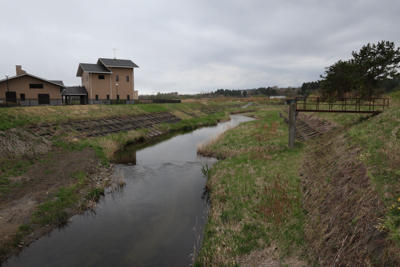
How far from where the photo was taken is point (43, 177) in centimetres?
1554

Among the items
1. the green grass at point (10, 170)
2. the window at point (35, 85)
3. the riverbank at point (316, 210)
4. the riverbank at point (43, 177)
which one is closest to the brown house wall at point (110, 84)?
the window at point (35, 85)

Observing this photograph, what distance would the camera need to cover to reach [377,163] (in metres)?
9.38

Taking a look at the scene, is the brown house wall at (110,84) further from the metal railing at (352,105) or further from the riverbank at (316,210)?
the riverbank at (316,210)

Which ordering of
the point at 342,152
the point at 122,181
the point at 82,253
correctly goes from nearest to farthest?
the point at 82,253 → the point at 342,152 → the point at 122,181

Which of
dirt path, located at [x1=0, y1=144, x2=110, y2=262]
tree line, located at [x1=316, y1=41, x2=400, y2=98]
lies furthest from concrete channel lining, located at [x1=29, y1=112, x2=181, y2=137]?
tree line, located at [x1=316, y1=41, x2=400, y2=98]

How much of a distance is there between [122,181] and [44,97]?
41373 mm

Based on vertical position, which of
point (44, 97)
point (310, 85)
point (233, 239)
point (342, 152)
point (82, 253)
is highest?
point (310, 85)

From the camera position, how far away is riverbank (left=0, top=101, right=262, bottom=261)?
11.0 m

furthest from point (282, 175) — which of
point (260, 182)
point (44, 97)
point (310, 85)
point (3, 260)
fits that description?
point (310, 85)

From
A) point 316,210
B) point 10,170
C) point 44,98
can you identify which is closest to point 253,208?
point 316,210

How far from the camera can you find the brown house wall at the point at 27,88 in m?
43.4

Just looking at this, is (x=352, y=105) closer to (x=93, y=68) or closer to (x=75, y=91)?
(x=93, y=68)

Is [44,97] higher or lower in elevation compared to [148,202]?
higher

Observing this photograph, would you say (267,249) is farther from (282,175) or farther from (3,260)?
(3,260)
